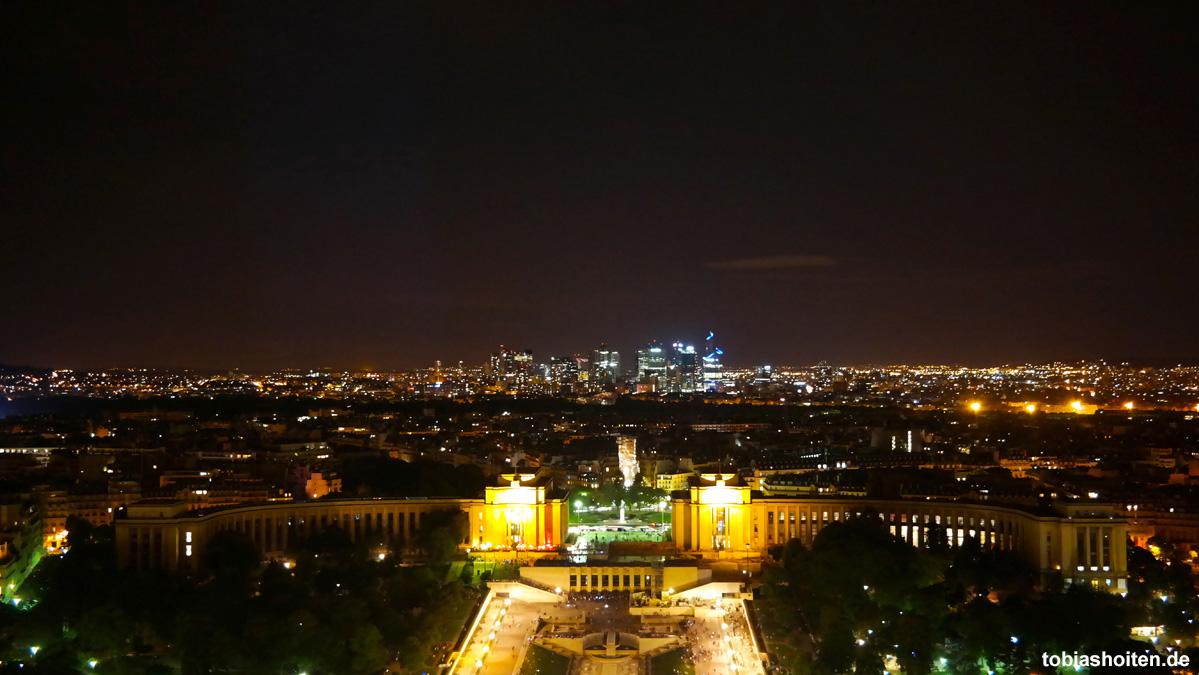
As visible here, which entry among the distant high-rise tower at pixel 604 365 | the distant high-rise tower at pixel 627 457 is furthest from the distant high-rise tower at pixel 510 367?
the distant high-rise tower at pixel 627 457

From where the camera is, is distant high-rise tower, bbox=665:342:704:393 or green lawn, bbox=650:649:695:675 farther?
distant high-rise tower, bbox=665:342:704:393

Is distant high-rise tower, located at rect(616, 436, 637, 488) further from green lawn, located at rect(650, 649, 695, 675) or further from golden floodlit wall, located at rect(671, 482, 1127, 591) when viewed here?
green lawn, located at rect(650, 649, 695, 675)

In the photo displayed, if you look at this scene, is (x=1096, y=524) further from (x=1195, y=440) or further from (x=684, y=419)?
(x=684, y=419)

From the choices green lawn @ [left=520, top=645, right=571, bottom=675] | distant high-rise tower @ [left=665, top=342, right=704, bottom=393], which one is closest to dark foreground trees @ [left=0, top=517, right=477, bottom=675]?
green lawn @ [left=520, top=645, right=571, bottom=675]

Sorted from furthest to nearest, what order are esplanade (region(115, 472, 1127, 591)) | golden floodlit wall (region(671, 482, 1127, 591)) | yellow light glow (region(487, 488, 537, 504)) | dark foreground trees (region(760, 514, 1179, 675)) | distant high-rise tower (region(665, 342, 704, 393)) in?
distant high-rise tower (region(665, 342, 704, 393))
yellow light glow (region(487, 488, 537, 504))
esplanade (region(115, 472, 1127, 591))
golden floodlit wall (region(671, 482, 1127, 591))
dark foreground trees (region(760, 514, 1179, 675))

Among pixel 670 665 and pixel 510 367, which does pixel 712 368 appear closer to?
pixel 510 367

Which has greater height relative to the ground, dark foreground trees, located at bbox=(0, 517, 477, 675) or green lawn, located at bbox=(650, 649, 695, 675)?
dark foreground trees, located at bbox=(0, 517, 477, 675)

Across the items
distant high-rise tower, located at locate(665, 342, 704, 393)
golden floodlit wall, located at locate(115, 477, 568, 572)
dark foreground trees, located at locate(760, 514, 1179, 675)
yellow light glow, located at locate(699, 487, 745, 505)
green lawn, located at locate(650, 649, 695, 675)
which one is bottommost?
green lawn, located at locate(650, 649, 695, 675)
